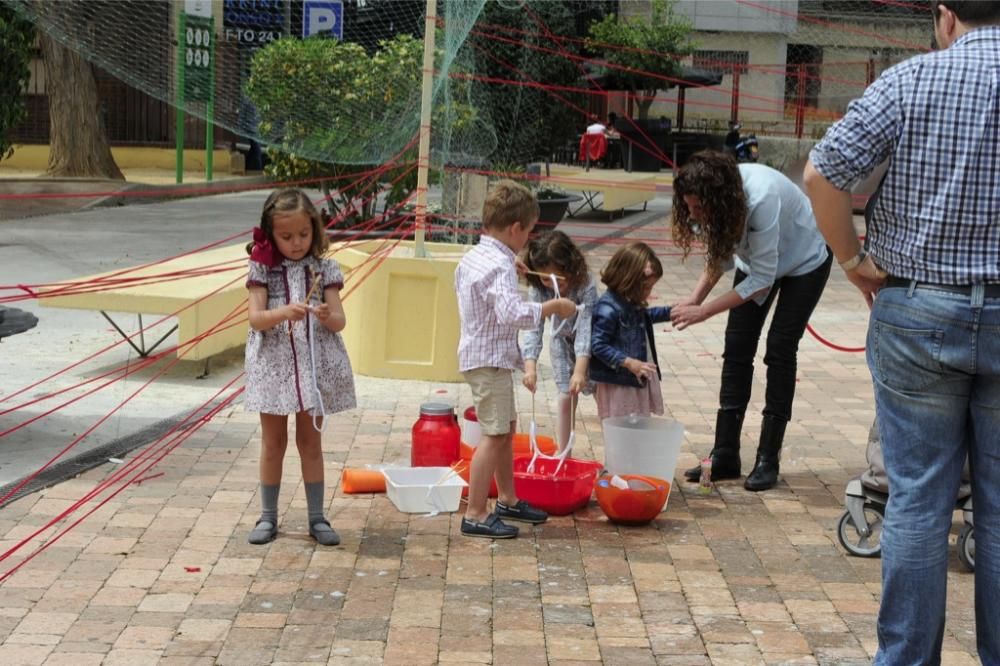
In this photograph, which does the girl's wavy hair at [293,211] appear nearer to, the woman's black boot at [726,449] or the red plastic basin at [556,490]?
the red plastic basin at [556,490]

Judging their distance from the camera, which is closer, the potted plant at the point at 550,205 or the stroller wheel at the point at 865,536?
the stroller wheel at the point at 865,536

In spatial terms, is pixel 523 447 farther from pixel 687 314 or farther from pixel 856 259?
pixel 856 259

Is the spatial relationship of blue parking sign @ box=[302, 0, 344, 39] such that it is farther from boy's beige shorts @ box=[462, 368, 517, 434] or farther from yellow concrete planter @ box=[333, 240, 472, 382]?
boy's beige shorts @ box=[462, 368, 517, 434]

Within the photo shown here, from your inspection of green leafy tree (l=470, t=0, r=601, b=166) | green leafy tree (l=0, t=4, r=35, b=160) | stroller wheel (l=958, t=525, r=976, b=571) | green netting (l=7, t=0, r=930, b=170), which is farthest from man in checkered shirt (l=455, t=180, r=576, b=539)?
green leafy tree (l=0, t=4, r=35, b=160)

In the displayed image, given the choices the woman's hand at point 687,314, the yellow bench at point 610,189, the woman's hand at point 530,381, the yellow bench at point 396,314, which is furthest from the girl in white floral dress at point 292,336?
the yellow bench at point 610,189

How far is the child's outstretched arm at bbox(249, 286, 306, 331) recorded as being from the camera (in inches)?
170

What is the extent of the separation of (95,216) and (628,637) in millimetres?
13559

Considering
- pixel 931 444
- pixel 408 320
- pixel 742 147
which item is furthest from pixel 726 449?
pixel 742 147

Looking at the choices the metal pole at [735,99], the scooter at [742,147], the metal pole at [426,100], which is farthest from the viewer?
the metal pole at [735,99]

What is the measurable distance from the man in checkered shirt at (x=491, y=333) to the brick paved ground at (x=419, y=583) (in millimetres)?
205

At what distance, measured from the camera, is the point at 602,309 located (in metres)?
5.13

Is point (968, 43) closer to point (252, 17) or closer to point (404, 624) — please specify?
point (404, 624)

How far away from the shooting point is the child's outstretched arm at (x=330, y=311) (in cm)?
438

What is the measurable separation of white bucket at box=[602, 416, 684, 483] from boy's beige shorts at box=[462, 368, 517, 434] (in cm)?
56
